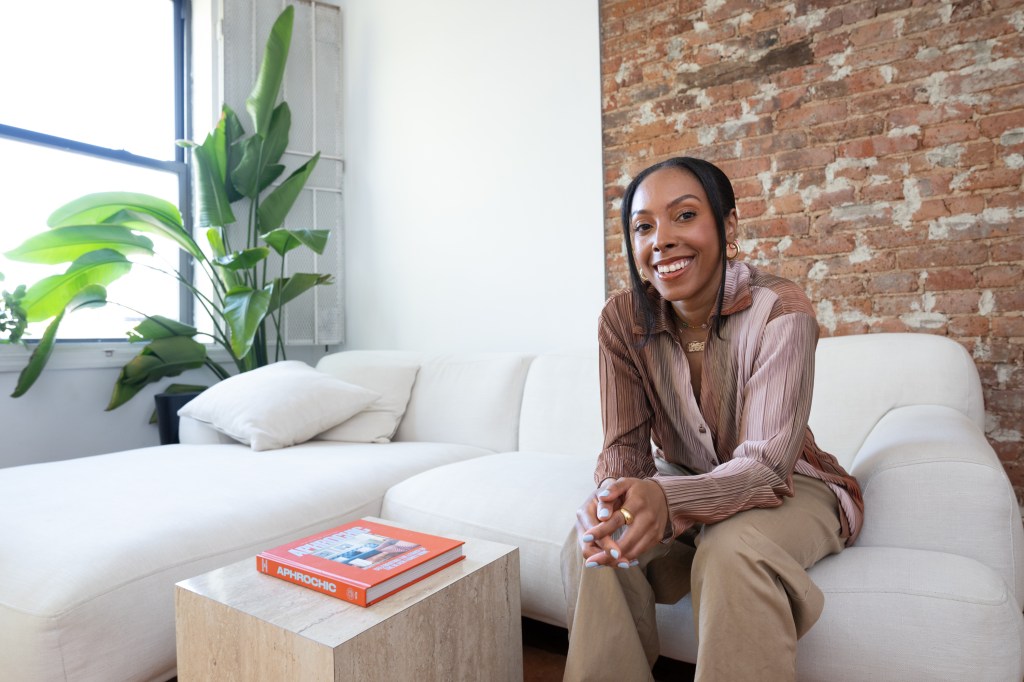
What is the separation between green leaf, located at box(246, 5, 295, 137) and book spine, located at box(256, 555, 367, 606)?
8.16 ft

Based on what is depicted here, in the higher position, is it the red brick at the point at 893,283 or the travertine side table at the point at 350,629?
the red brick at the point at 893,283

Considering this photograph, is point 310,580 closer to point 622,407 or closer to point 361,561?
point 361,561

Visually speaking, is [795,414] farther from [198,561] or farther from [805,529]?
[198,561]

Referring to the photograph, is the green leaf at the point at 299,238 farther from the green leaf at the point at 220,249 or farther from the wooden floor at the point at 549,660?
the wooden floor at the point at 549,660

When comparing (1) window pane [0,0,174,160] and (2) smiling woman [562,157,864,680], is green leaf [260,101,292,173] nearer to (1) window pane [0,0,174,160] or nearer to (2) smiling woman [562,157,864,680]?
(1) window pane [0,0,174,160]

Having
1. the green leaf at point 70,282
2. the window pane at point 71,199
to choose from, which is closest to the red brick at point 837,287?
the green leaf at point 70,282

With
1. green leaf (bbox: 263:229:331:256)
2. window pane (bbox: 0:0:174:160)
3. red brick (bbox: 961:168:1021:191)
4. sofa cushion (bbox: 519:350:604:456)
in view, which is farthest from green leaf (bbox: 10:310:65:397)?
red brick (bbox: 961:168:1021:191)

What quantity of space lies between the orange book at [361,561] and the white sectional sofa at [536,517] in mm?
323

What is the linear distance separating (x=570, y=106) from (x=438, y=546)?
210 cm

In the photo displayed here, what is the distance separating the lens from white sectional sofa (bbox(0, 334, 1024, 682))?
3.45ft

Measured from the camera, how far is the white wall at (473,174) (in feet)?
8.98

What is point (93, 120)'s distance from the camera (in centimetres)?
301

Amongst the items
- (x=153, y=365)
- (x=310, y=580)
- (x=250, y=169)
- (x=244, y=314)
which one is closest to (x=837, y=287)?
(x=310, y=580)

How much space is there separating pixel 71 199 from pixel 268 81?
994 millimetres
